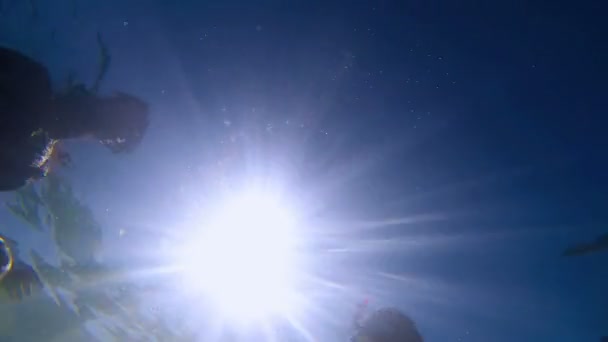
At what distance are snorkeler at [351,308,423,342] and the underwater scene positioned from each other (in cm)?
3

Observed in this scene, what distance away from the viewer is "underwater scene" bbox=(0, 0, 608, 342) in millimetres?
7148

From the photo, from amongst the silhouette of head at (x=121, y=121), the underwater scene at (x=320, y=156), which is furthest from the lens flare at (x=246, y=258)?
the silhouette of head at (x=121, y=121)

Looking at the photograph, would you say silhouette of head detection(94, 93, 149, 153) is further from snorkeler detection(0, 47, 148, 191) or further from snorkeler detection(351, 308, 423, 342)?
snorkeler detection(351, 308, 423, 342)

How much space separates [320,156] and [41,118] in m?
6.30

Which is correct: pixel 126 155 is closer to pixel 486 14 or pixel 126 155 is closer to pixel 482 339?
pixel 486 14

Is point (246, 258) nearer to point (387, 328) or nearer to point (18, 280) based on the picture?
point (18, 280)

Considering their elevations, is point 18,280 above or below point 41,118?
below

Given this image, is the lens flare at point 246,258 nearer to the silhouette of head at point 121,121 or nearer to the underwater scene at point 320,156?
the underwater scene at point 320,156

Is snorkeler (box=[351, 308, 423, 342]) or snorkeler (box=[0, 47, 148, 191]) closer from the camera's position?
snorkeler (box=[0, 47, 148, 191])

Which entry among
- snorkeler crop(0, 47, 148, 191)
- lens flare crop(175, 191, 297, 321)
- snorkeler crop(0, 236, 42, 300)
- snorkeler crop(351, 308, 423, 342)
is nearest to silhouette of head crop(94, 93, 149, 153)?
snorkeler crop(0, 47, 148, 191)

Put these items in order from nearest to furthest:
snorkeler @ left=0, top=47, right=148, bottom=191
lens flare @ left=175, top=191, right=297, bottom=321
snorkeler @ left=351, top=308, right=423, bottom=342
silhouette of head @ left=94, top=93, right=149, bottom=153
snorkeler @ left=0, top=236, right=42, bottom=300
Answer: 1. snorkeler @ left=0, top=47, right=148, bottom=191
2. snorkeler @ left=351, top=308, right=423, bottom=342
3. silhouette of head @ left=94, top=93, right=149, bottom=153
4. snorkeler @ left=0, top=236, right=42, bottom=300
5. lens flare @ left=175, top=191, right=297, bottom=321

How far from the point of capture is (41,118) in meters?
6.20

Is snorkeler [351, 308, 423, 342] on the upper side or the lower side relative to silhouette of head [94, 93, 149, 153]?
lower

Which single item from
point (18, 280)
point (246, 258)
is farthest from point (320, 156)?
point (18, 280)
